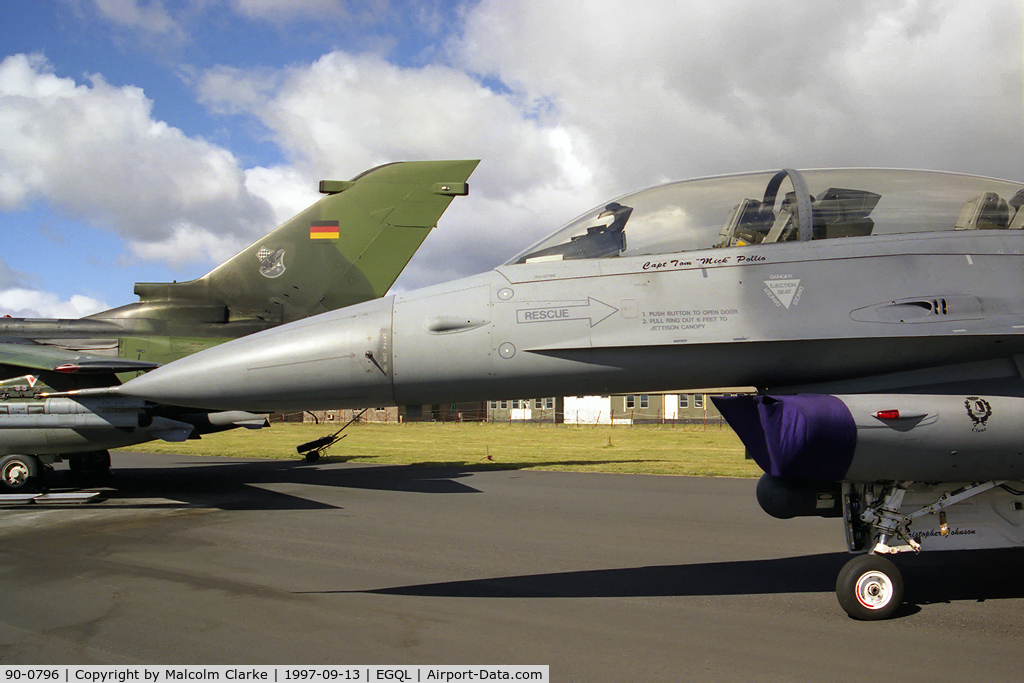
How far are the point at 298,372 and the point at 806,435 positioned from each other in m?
3.28

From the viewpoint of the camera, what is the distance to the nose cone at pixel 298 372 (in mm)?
4441

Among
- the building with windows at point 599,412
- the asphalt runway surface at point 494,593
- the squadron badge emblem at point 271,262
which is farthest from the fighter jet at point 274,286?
the building with windows at point 599,412

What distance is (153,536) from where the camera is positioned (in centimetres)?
752

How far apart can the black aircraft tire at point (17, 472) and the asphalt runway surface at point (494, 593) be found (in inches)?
86.7

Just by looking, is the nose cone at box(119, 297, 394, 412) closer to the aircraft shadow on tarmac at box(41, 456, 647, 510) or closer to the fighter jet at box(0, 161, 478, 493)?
the aircraft shadow on tarmac at box(41, 456, 647, 510)

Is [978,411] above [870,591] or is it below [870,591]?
above

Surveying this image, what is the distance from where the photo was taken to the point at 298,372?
443 cm

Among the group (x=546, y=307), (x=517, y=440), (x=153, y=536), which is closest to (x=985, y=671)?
(x=546, y=307)

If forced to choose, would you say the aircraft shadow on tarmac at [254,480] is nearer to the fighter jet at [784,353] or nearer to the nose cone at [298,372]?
the nose cone at [298,372]

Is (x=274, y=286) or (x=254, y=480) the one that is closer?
(x=274, y=286)

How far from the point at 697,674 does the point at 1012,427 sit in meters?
2.57

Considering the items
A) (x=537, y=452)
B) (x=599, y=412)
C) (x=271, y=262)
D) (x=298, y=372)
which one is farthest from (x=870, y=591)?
(x=599, y=412)

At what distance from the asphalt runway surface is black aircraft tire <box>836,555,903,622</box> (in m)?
0.09

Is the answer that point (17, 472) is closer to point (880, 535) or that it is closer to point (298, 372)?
point (298, 372)
